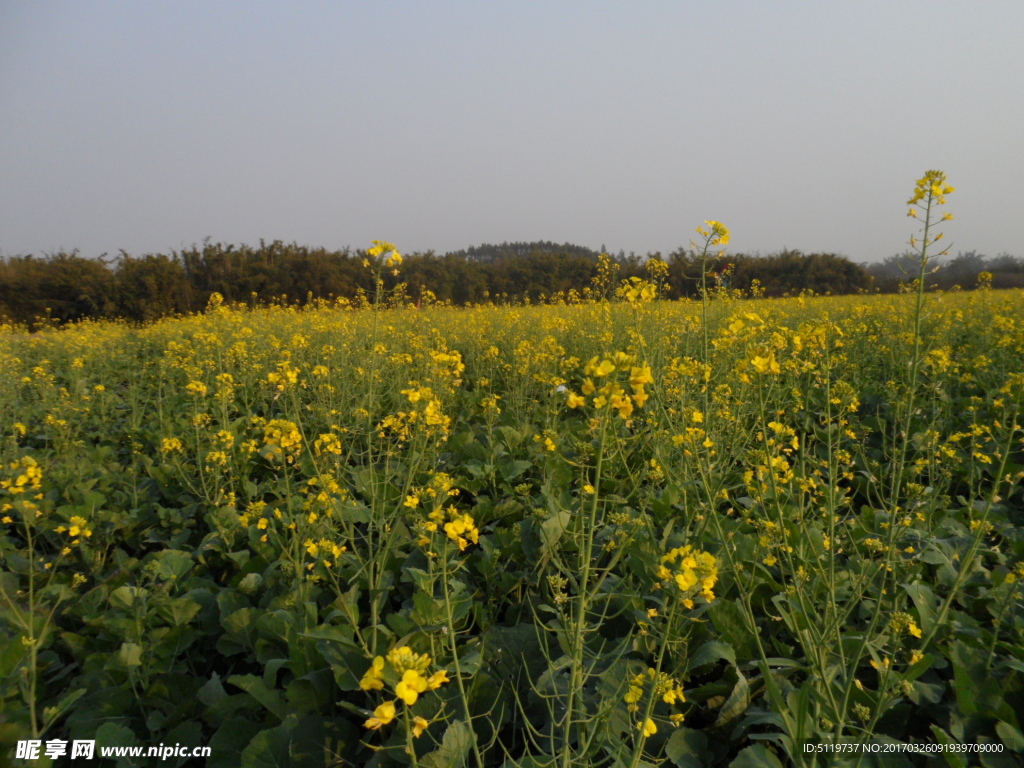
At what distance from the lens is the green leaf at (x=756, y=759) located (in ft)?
4.26

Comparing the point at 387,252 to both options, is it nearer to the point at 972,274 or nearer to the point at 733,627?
the point at 733,627

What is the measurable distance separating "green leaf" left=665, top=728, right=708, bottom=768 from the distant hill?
775 inches

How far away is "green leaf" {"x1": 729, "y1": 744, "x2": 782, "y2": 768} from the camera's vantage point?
51.2 inches

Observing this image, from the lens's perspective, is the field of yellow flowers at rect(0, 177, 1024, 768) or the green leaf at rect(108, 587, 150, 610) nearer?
the field of yellow flowers at rect(0, 177, 1024, 768)

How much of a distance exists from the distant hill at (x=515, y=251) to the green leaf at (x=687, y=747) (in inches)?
775

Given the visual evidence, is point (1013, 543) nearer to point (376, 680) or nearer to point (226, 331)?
point (376, 680)

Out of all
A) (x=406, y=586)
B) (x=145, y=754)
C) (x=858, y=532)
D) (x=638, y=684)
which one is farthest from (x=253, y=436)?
(x=858, y=532)

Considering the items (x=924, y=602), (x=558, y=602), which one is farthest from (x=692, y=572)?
(x=924, y=602)

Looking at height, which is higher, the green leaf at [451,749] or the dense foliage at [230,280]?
the dense foliage at [230,280]

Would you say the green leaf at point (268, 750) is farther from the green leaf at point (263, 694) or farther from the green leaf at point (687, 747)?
the green leaf at point (687, 747)

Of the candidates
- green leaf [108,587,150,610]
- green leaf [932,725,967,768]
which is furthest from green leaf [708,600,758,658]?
green leaf [108,587,150,610]

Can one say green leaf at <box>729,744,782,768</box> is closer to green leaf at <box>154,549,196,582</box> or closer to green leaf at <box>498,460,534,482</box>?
green leaf at <box>498,460,534,482</box>

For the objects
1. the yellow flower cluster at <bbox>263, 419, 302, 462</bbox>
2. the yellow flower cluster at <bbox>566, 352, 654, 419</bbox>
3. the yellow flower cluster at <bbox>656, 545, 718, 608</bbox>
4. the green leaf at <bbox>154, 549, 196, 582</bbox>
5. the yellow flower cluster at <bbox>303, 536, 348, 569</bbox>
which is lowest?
the green leaf at <bbox>154, 549, 196, 582</bbox>

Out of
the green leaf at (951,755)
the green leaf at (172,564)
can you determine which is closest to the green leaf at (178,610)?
the green leaf at (172,564)
